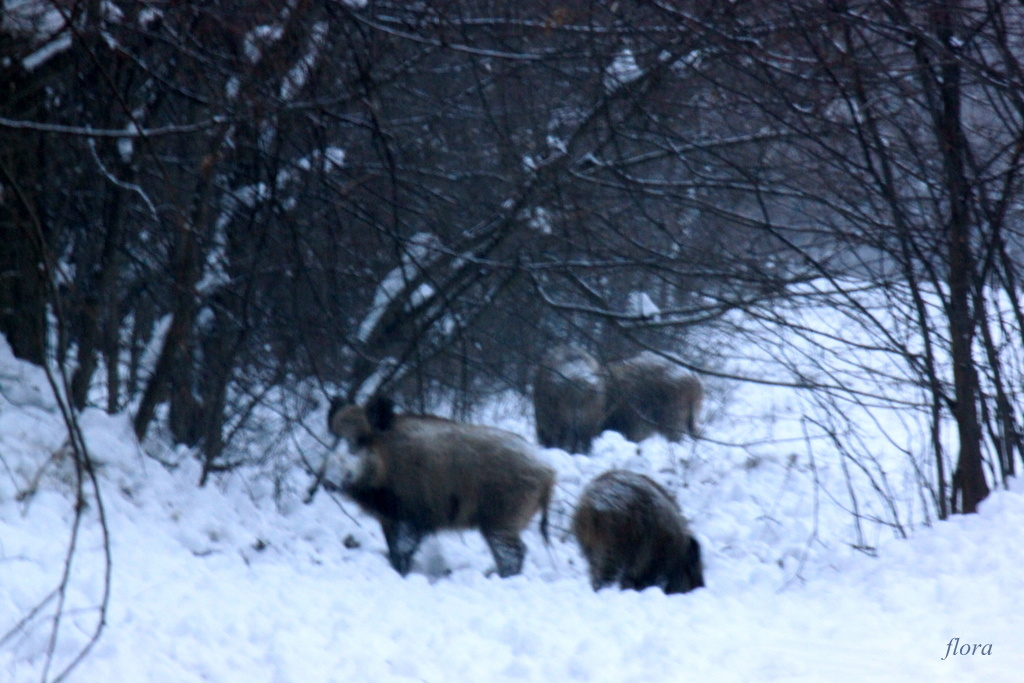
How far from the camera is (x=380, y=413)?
24.4ft

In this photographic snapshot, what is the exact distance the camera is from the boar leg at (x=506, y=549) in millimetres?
7543

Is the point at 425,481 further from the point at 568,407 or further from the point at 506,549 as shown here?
the point at 568,407

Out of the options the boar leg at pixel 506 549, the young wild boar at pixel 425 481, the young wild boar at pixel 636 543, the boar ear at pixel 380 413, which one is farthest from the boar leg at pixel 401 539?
the young wild boar at pixel 636 543

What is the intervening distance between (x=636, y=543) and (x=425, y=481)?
1564 millimetres

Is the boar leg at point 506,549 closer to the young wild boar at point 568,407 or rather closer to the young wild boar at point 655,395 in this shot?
the young wild boar at point 568,407

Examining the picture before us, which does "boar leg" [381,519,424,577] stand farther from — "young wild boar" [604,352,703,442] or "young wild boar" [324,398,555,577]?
Answer: "young wild boar" [604,352,703,442]

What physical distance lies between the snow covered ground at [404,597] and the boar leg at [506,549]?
0.42 feet

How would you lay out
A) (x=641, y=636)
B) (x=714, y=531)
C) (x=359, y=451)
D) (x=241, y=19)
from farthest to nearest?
(x=714, y=531), (x=359, y=451), (x=241, y=19), (x=641, y=636)

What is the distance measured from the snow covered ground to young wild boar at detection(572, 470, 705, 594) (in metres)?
0.21

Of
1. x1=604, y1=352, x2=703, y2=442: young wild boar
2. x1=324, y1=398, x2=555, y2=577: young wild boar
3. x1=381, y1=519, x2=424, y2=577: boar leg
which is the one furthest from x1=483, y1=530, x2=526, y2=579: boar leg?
x1=604, y1=352, x2=703, y2=442: young wild boar

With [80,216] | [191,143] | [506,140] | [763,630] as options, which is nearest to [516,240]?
[506,140]

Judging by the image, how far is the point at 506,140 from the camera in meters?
7.03

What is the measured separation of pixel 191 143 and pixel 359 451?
8.69 feet

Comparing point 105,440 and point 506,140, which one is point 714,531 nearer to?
point 506,140
